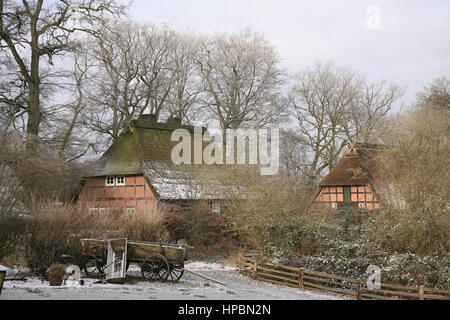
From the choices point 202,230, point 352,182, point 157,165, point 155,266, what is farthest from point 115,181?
point 155,266

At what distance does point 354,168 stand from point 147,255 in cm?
2127

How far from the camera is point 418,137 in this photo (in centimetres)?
1861

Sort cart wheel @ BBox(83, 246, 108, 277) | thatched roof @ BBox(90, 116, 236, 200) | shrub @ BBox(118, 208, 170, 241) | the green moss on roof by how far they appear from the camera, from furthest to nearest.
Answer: the green moss on roof < thatched roof @ BBox(90, 116, 236, 200) < shrub @ BBox(118, 208, 170, 241) < cart wheel @ BBox(83, 246, 108, 277)

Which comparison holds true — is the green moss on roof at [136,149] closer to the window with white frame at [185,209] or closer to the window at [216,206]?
the window with white frame at [185,209]

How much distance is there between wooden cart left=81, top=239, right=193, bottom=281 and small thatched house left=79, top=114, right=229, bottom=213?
31.5ft

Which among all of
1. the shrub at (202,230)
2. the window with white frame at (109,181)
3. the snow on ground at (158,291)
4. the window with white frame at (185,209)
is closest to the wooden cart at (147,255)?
the snow on ground at (158,291)

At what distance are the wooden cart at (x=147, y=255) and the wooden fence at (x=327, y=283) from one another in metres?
3.28

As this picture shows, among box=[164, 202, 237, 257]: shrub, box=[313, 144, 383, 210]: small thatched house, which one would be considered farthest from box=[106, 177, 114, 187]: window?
box=[313, 144, 383, 210]: small thatched house

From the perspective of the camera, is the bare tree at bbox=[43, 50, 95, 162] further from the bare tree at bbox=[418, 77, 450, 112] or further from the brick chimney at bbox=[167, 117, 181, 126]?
the bare tree at bbox=[418, 77, 450, 112]

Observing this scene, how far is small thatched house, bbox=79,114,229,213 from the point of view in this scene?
85.0ft

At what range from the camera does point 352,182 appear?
3278 cm
